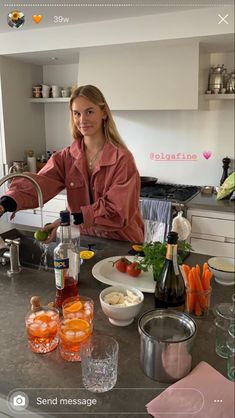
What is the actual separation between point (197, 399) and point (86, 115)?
3.71 ft

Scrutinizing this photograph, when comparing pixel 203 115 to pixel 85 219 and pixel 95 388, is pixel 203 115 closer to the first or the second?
pixel 85 219

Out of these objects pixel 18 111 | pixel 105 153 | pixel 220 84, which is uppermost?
pixel 220 84

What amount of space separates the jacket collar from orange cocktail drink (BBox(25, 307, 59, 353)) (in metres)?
0.78

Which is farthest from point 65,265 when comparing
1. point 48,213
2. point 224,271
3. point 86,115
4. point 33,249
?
point 48,213

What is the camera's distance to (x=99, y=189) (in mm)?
1519

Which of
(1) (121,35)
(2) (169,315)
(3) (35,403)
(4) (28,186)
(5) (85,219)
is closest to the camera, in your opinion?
(3) (35,403)

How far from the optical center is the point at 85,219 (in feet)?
4.43

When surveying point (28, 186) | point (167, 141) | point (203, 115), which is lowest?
point (28, 186)

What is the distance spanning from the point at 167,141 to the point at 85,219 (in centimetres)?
175

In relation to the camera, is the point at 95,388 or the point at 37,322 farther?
the point at 37,322

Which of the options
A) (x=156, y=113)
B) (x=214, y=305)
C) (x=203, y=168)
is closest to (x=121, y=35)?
(x=156, y=113)

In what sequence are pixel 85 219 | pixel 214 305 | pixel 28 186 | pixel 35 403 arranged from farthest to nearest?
pixel 28 186, pixel 85 219, pixel 214 305, pixel 35 403

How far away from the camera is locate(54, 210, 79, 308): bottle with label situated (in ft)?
3.05

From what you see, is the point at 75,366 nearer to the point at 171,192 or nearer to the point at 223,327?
the point at 223,327
